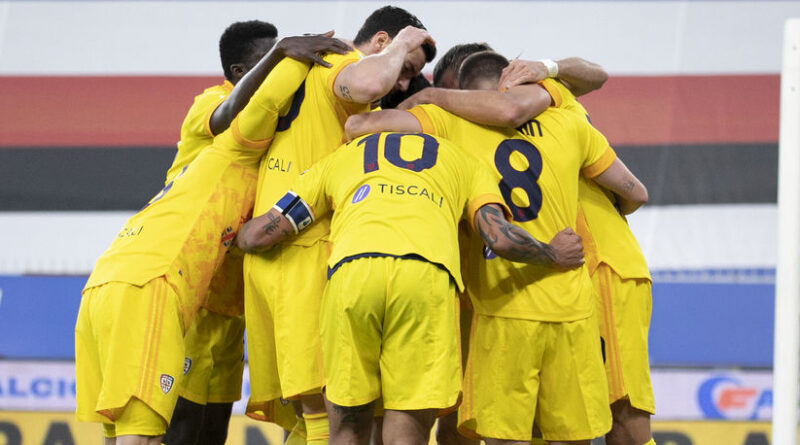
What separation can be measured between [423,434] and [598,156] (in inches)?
54.6

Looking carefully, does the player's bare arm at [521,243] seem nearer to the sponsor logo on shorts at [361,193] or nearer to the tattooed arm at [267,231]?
the sponsor logo on shorts at [361,193]

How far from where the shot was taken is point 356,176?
3121 mm

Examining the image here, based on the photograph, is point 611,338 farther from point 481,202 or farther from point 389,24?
point 389,24

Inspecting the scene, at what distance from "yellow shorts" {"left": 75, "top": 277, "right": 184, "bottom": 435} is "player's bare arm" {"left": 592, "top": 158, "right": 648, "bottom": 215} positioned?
1850mm

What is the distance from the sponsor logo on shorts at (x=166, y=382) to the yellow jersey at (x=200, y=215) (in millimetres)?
263

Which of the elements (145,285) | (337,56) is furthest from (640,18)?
(145,285)

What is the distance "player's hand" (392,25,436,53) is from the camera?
341cm

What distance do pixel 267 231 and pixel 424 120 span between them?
757mm

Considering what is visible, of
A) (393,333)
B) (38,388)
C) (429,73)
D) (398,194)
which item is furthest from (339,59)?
(38,388)

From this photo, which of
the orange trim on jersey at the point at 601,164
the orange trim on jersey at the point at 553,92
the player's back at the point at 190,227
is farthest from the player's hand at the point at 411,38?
the orange trim on jersey at the point at 601,164

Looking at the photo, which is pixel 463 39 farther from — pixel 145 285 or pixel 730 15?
pixel 145 285

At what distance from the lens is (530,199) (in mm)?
3379

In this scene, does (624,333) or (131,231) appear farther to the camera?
(624,333)

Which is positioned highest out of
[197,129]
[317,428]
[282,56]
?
[282,56]
